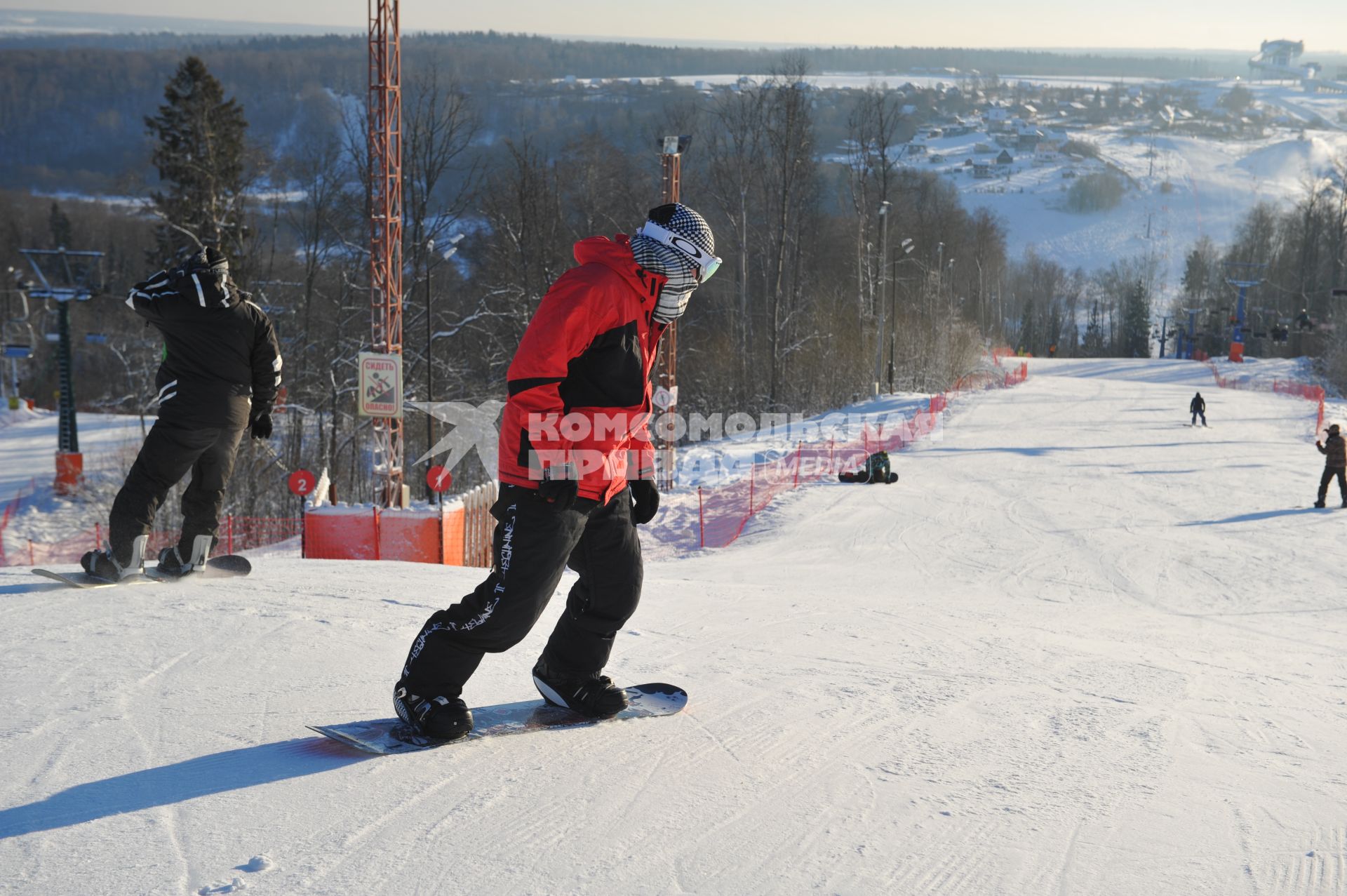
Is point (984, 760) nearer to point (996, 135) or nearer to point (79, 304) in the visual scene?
point (79, 304)

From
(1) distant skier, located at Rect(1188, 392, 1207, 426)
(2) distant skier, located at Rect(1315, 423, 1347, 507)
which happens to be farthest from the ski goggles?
(1) distant skier, located at Rect(1188, 392, 1207, 426)

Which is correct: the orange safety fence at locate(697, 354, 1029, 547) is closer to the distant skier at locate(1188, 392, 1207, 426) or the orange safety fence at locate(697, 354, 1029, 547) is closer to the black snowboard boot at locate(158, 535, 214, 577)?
the distant skier at locate(1188, 392, 1207, 426)

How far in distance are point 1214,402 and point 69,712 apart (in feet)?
127

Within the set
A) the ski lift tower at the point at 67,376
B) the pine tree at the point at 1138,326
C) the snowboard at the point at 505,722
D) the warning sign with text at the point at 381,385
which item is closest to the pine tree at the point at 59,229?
the ski lift tower at the point at 67,376

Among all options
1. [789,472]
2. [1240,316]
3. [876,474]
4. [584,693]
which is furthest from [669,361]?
[1240,316]

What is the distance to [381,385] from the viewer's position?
14.7 m

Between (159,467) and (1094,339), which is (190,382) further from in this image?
(1094,339)

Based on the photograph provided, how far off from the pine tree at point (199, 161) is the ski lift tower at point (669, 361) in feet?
55.6

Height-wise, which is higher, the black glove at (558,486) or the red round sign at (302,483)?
the black glove at (558,486)

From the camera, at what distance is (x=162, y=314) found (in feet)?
17.0

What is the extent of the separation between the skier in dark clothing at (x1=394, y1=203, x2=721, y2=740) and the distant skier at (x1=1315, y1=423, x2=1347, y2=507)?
1764 cm

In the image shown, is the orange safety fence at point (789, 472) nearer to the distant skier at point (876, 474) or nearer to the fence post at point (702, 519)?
the fence post at point (702, 519)

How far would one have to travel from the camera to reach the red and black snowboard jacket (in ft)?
10.0

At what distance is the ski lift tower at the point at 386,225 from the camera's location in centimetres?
1513
